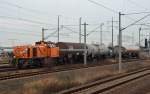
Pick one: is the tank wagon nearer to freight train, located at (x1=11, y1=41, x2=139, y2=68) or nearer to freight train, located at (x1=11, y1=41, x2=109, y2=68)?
freight train, located at (x1=11, y1=41, x2=139, y2=68)

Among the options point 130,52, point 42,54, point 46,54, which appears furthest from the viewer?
point 130,52

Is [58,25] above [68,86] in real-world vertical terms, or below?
above

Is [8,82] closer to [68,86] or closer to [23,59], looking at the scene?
[68,86]

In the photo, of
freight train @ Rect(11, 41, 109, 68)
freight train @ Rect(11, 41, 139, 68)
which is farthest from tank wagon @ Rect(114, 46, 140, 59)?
freight train @ Rect(11, 41, 109, 68)

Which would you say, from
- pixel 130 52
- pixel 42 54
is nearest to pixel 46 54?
pixel 42 54

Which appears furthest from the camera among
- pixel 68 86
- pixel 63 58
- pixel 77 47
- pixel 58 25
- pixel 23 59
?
pixel 58 25

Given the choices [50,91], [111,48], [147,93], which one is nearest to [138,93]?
[147,93]

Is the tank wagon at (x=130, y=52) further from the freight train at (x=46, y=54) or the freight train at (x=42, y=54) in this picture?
the freight train at (x=42, y=54)

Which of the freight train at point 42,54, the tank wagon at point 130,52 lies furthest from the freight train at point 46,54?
the tank wagon at point 130,52

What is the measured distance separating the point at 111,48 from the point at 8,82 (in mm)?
48697

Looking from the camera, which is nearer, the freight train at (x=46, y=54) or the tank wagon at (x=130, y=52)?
the freight train at (x=46, y=54)

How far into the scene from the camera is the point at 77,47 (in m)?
49.9

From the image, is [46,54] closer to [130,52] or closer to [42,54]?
[42,54]

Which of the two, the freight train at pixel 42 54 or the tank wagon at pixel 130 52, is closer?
the freight train at pixel 42 54
